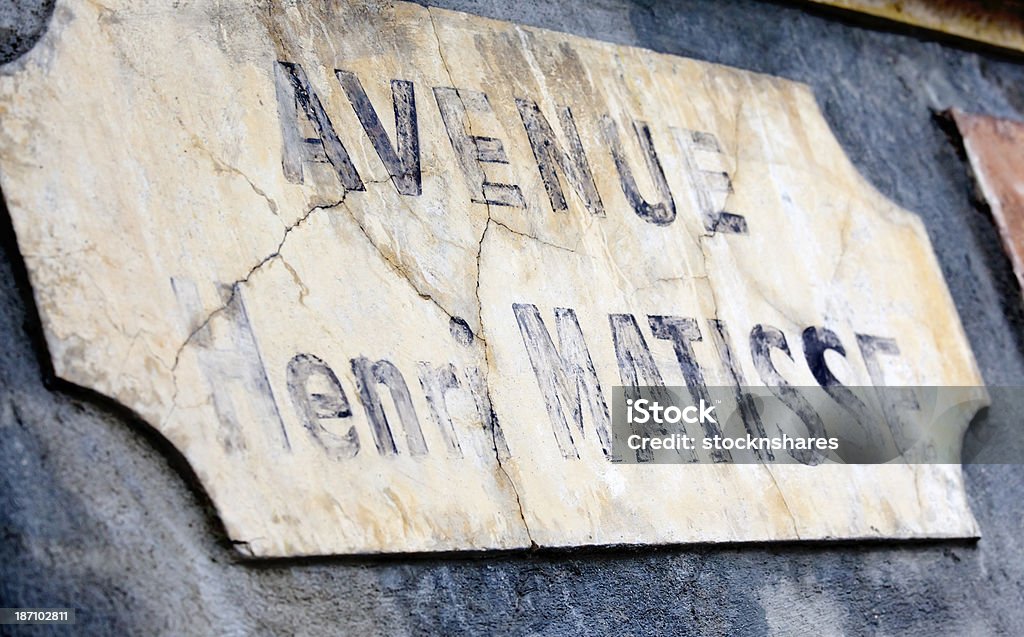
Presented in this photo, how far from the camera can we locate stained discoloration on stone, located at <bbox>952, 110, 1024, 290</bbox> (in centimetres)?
Answer: 245

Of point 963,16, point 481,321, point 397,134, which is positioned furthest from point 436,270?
point 963,16

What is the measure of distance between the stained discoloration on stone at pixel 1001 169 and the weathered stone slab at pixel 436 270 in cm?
28

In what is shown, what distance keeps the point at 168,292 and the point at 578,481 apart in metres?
0.61

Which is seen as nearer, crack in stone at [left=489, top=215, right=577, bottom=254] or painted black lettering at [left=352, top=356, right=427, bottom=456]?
painted black lettering at [left=352, top=356, right=427, bottom=456]

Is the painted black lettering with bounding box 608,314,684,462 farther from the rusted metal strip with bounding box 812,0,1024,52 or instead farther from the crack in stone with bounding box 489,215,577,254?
the rusted metal strip with bounding box 812,0,1024,52

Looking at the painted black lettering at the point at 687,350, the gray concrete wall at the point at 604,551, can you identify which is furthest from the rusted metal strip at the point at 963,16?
the painted black lettering at the point at 687,350

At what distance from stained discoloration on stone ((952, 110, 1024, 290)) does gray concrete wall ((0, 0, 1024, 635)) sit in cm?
3

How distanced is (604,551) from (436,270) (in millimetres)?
463

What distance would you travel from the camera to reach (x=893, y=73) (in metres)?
2.56

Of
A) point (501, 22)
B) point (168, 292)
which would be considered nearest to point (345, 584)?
point (168, 292)

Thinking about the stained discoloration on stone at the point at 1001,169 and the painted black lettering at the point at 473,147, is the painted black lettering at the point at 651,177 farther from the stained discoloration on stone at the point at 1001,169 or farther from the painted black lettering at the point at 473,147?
the stained discoloration on stone at the point at 1001,169

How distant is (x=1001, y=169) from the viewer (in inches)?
99.4

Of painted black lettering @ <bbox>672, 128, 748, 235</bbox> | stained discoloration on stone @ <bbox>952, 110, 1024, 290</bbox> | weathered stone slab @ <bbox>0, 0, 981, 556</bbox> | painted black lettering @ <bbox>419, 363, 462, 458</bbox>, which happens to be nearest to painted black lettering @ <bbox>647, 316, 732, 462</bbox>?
weathered stone slab @ <bbox>0, 0, 981, 556</bbox>

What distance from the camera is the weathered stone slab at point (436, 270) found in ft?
4.97
